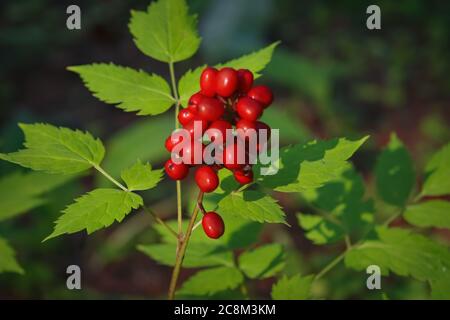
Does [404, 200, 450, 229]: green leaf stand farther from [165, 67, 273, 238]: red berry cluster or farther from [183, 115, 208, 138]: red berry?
[183, 115, 208, 138]: red berry

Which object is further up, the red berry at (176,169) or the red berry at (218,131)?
the red berry at (218,131)

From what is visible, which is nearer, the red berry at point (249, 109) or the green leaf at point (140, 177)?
the red berry at point (249, 109)

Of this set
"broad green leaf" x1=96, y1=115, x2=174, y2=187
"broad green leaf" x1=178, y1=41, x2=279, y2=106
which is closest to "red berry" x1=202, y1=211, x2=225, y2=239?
"broad green leaf" x1=178, y1=41, x2=279, y2=106

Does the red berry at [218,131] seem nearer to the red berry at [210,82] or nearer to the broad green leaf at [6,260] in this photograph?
the red berry at [210,82]

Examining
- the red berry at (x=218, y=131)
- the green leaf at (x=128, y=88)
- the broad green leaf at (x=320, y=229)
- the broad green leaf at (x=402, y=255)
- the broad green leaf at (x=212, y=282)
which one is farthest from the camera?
the broad green leaf at (x=320, y=229)

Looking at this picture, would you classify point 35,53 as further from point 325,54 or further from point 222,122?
point 222,122

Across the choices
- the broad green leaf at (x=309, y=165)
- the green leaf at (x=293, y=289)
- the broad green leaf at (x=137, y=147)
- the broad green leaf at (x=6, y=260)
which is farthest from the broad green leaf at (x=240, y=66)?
the broad green leaf at (x=137, y=147)

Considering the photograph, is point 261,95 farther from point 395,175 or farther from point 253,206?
point 395,175

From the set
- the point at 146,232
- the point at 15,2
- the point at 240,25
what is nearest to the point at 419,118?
the point at 240,25
